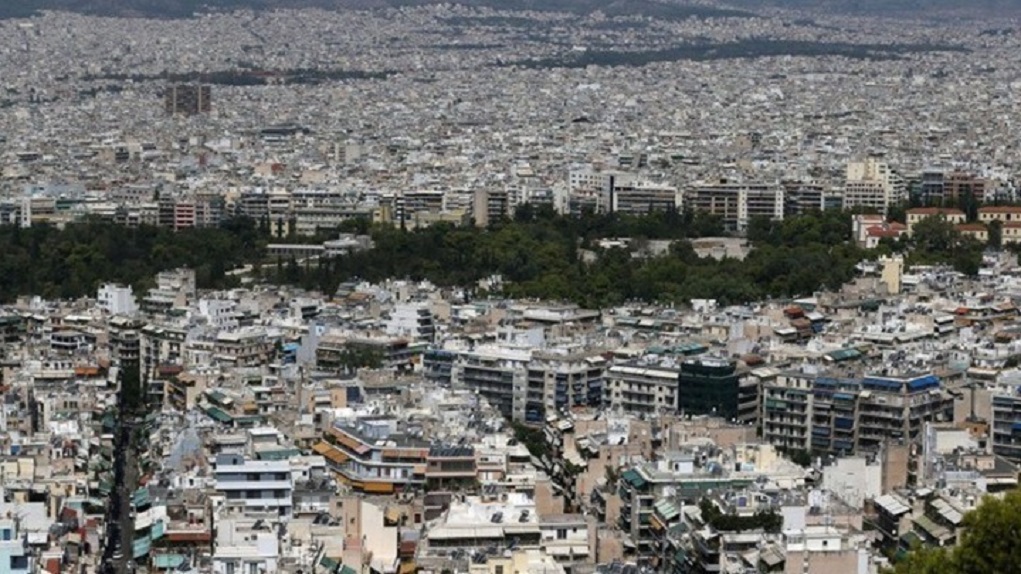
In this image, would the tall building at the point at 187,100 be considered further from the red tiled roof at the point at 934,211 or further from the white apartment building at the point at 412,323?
the white apartment building at the point at 412,323

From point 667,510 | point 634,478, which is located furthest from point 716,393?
point 667,510

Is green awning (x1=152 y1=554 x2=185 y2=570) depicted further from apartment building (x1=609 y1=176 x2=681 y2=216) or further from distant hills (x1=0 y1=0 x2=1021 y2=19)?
distant hills (x1=0 y1=0 x2=1021 y2=19)

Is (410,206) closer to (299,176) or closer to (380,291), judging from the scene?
(299,176)

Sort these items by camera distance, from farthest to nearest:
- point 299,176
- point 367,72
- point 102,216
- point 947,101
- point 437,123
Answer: point 367,72 < point 947,101 < point 437,123 < point 299,176 < point 102,216

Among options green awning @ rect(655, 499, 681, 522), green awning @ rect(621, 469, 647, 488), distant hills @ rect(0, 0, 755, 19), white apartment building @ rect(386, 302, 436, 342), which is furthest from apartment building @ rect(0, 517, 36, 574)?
distant hills @ rect(0, 0, 755, 19)

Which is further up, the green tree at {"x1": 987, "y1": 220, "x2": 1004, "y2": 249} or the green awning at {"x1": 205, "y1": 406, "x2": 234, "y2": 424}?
the green awning at {"x1": 205, "y1": 406, "x2": 234, "y2": 424}

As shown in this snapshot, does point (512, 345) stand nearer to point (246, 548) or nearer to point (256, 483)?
point (256, 483)

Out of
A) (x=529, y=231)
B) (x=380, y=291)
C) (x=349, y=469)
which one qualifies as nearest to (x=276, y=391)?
(x=349, y=469)

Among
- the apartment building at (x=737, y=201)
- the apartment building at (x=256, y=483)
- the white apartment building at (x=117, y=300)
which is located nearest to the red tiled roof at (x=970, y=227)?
the apartment building at (x=737, y=201)
